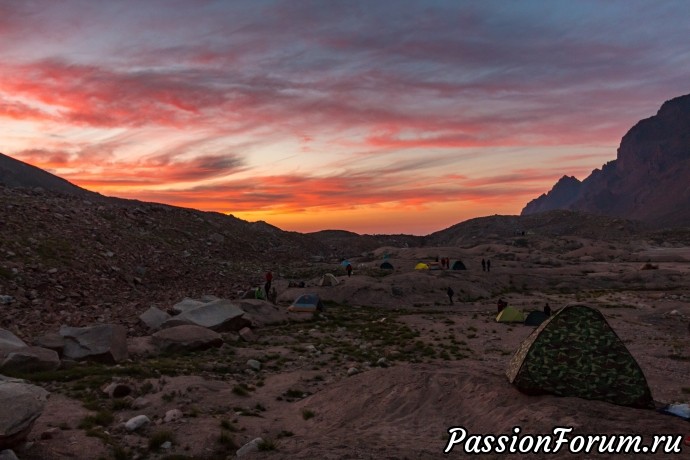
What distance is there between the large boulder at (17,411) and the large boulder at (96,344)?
25.8ft

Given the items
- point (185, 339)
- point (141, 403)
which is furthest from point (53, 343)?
point (141, 403)

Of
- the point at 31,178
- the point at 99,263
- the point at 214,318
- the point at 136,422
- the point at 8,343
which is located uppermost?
the point at 31,178

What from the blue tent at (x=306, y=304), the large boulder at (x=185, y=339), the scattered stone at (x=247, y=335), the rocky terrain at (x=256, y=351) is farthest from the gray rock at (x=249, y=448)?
the blue tent at (x=306, y=304)

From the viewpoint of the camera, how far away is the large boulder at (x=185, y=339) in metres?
20.5

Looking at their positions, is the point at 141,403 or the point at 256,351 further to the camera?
the point at 256,351

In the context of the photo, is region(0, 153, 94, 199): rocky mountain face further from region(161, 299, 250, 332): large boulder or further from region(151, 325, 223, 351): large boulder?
region(151, 325, 223, 351): large boulder

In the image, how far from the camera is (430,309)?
122ft

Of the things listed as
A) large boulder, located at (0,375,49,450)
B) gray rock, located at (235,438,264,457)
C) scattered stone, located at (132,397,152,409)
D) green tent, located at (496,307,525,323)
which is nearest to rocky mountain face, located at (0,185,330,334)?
scattered stone, located at (132,397,152,409)

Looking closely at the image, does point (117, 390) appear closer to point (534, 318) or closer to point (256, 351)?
point (256, 351)

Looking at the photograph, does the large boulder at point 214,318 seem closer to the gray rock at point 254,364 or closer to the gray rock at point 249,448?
the gray rock at point 254,364

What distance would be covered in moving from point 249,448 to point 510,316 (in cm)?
2473

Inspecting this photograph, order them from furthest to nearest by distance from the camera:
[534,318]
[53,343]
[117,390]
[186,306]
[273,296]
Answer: [273,296], [534,318], [186,306], [53,343], [117,390]

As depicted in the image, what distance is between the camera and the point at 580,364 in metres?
11.9

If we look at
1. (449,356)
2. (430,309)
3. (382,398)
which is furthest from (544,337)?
(430,309)
